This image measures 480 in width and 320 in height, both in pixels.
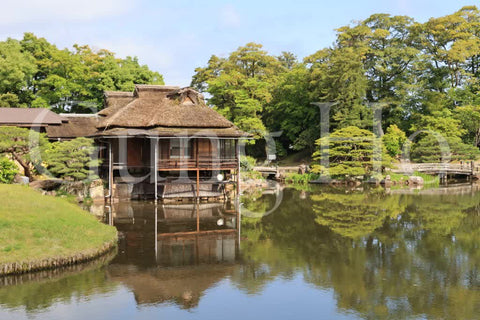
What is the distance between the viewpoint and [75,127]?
31.7 m

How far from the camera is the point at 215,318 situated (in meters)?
9.37

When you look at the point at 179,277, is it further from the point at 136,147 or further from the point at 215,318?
the point at 136,147

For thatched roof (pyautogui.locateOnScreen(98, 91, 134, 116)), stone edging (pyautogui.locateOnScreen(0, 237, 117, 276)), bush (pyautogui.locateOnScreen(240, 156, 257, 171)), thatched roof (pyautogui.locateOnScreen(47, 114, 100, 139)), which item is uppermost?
thatched roof (pyautogui.locateOnScreen(98, 91, 134, 116))

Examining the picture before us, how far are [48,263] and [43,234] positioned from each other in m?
1.19

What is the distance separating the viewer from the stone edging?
11438 millimetres

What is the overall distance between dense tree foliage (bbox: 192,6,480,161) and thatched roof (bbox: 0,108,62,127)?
15631 mm

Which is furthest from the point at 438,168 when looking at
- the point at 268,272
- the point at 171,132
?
the point at 268,272

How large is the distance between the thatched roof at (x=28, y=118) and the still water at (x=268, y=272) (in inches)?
517

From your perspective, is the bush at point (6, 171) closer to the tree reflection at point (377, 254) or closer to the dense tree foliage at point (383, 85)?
the tree reflection at point (377, 254)

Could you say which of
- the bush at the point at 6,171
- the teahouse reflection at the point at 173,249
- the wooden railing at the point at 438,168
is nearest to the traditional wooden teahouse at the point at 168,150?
the teahouse reflection at the point at 173,249

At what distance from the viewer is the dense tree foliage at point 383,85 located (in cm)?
4072

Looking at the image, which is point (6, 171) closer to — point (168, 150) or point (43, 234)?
point (168, 150)

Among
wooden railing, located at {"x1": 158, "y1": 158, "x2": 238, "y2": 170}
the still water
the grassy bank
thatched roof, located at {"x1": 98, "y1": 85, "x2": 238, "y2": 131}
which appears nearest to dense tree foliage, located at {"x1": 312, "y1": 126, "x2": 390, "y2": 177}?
wooden railing, located at {"x1": 158, "y1": 158, "x2": 238, "y2": 170}

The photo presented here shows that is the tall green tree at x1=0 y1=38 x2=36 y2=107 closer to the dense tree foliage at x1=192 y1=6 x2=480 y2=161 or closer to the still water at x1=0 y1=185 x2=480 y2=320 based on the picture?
the dense tree foliage at x1=192 y1=6 x2=480 y2=161
